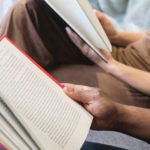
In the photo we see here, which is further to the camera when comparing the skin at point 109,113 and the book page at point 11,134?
the skin at point 109,113

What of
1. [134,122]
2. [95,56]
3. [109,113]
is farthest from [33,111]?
[95,56]

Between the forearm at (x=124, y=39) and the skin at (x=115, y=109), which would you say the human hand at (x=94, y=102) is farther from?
the forearm at (x=124, y=39)

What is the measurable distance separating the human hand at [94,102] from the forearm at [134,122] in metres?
0.04

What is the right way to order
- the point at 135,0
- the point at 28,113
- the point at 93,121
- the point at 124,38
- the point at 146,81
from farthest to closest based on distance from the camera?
the point at 135,0, the point at 124,38, the point at 146,81, the point at 93,121, the point at 28,113

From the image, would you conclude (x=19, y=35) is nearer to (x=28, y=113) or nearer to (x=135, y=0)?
(x=28, y=113)

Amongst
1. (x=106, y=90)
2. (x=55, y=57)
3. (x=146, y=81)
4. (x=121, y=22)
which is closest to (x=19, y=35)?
(x=55, y=57)

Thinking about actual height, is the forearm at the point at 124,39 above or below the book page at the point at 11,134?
below

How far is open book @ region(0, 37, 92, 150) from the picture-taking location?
1.96 ft

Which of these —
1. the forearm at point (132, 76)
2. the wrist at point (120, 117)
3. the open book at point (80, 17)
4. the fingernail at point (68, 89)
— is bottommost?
the forearm at point (132, 76)

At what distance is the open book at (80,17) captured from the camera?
826 millimetres

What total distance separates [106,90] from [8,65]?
49 centimetres

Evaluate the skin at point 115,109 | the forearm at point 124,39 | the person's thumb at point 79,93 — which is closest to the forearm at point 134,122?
the skin at point 115,109

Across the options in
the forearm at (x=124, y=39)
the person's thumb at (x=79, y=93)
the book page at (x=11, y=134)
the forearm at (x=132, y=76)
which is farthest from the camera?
the forearm at (x=124, y=39)

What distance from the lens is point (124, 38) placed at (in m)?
1.34
